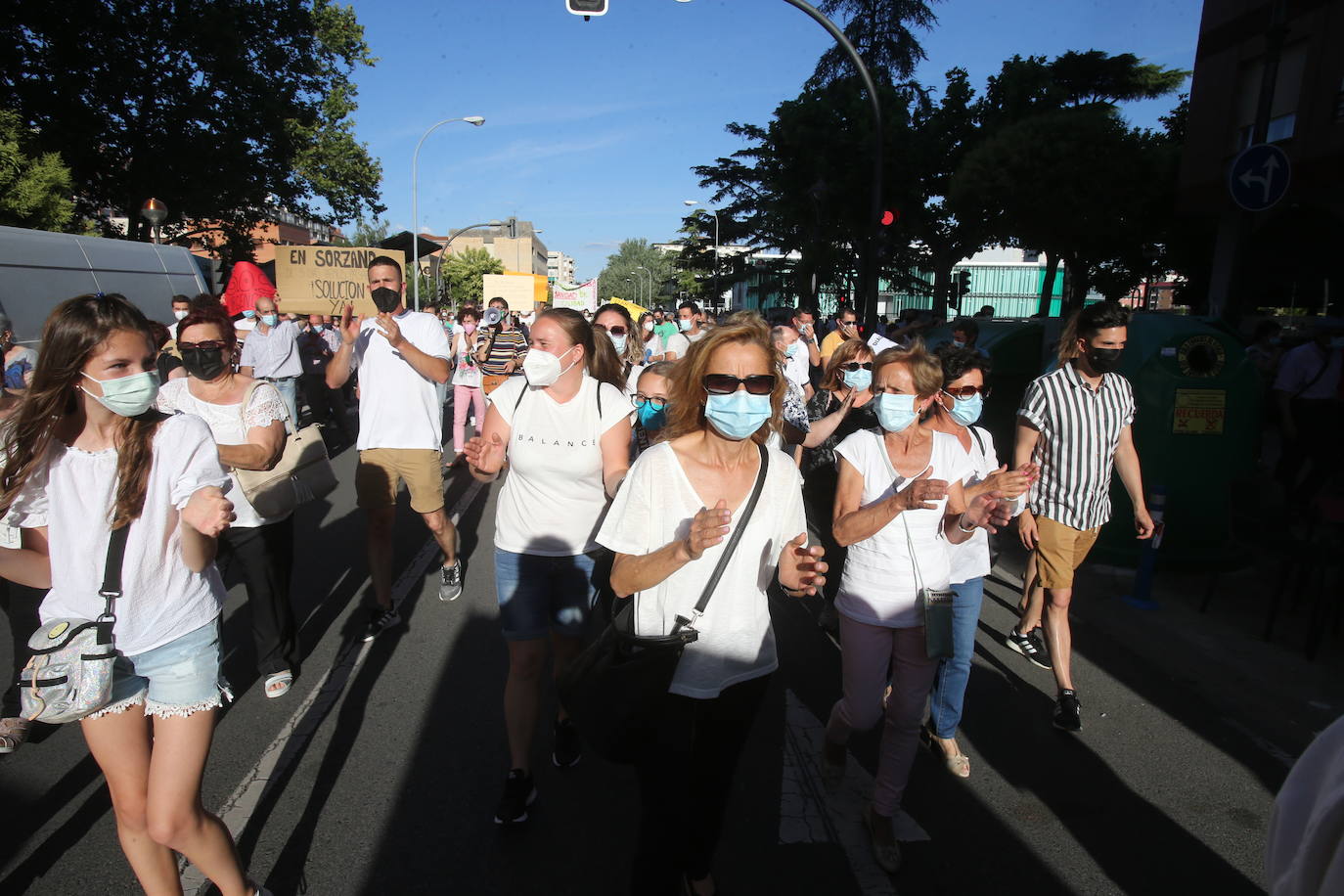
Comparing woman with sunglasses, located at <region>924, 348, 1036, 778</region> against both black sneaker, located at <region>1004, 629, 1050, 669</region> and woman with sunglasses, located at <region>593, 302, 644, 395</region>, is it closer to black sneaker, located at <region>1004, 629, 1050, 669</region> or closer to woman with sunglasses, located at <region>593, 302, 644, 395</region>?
black sneaker, located at <region>1004, 629, 1050, 669</region>

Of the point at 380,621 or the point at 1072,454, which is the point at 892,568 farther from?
the point at 380,621

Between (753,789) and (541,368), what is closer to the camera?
(541,368)

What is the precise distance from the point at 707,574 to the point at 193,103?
94.2 feet

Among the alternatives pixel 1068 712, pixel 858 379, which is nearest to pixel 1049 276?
pixel 858 379

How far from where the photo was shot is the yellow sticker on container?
20.5 feet

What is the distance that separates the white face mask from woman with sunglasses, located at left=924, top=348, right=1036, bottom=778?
1.52 m

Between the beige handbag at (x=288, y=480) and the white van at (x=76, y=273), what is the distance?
218 inches

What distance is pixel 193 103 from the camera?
24547 millimetres

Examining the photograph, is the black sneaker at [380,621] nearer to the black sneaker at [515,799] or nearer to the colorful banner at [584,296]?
the black sneaker at [515,799]

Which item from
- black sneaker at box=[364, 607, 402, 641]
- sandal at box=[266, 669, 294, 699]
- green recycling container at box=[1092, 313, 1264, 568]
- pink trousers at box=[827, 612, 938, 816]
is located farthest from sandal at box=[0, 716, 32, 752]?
green recycling container at box=[1092, 313, 1264, 568]

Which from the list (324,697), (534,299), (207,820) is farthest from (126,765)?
(534,299)

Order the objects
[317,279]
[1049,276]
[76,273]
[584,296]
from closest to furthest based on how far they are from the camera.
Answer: [317,279] → [76,273] → [584,296] → [1049,276]

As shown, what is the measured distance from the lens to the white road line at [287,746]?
303 cm

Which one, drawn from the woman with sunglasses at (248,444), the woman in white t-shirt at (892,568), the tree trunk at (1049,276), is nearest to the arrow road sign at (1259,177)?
the woman in white t-shirt at (892,568)
